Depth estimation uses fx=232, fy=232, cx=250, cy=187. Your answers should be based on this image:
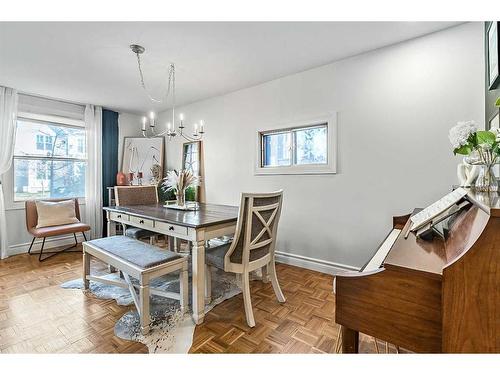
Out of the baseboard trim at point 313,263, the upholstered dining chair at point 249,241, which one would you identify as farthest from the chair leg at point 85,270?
the baseboard trim at point 313,263

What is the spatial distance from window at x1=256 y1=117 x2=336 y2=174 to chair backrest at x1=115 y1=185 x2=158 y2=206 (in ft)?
4.94

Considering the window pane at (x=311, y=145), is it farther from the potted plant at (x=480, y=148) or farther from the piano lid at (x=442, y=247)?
the piano lid at (x=442, y=247)

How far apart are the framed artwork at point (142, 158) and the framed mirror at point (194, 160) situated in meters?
0.63

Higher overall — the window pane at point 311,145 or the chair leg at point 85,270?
the window pane at point 311,145

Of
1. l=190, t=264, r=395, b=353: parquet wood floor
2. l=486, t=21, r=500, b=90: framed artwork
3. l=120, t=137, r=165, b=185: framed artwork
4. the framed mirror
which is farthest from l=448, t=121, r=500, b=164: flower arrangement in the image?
l=120, t=137, r=165, b=185: framed artwork

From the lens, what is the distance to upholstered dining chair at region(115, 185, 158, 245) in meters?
2.71

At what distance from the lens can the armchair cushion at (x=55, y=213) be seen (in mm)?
3328

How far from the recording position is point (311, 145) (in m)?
2.89

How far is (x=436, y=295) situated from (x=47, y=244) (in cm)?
481

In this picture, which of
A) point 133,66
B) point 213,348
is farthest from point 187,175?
point 213,348

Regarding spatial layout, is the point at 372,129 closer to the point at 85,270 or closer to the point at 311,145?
the point at 311,145

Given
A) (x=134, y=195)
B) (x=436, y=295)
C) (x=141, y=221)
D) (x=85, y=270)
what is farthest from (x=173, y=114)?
(x=436, y=295)

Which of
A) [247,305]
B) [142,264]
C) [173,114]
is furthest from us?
[173,114]

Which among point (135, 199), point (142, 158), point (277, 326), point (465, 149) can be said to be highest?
point (142, 158)
